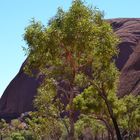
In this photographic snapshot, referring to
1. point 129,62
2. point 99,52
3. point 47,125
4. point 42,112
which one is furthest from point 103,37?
point 129,62

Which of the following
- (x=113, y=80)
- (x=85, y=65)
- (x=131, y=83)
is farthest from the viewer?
(x=131, y=83)

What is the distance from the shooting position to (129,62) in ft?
594

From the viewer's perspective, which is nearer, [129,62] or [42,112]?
[42,112]

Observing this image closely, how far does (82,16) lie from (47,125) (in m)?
45.7

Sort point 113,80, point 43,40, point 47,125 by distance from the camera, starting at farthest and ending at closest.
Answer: point 47,125 → point 113,80 → point 43,40

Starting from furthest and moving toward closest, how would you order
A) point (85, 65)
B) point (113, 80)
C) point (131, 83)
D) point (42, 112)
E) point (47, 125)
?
point (131, 83)
point (47, 125)
point (42, 112)
point (113, 80)
point (85, 65)

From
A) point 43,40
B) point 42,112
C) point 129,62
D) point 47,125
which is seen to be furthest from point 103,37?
point 129,62

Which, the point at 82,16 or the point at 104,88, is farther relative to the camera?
the point at 104,88

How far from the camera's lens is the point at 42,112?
4366cm

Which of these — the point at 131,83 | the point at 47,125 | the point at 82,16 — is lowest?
the point at 47,125

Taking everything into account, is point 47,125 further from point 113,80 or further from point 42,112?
point 113,80

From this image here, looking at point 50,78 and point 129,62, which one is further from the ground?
point 129,62

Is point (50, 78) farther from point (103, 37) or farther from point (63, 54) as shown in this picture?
point (103, 37)

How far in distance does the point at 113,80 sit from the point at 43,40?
32.8 feet
